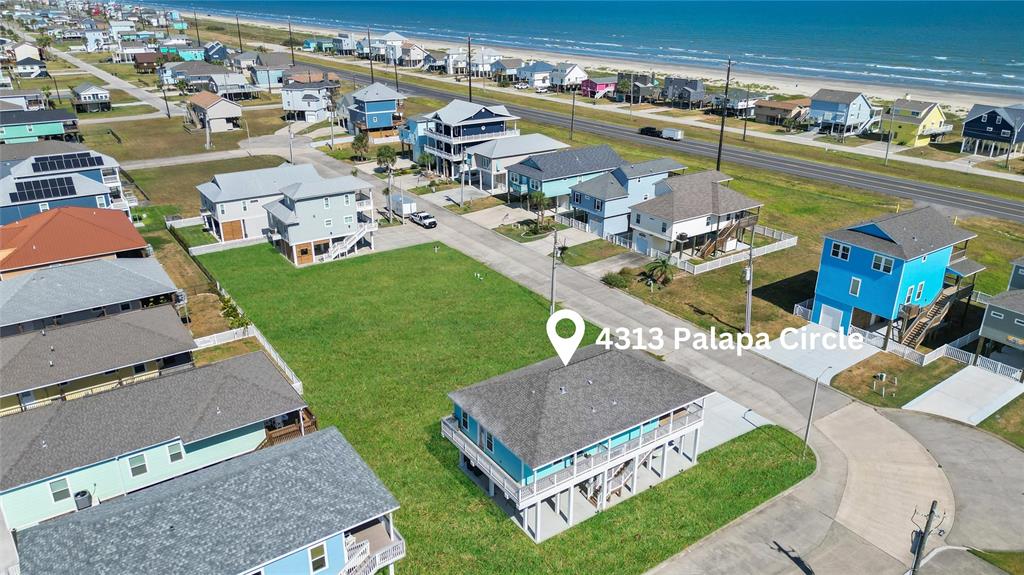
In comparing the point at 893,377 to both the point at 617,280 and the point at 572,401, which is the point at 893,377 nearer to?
the point at 617,280

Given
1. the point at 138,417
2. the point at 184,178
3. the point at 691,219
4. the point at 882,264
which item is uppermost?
the point at 882,264

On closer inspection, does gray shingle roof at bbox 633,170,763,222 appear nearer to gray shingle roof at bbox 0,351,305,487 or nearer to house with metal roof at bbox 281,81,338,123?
gray shingle roof at bbox 0,351,305,487

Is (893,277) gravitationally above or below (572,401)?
above

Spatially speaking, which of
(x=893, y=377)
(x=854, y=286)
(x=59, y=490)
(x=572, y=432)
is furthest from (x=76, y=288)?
(x=893, y=377)

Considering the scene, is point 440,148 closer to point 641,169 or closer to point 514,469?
point 641,169

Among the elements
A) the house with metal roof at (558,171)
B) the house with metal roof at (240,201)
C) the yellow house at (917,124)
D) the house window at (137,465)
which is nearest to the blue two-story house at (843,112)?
the yellow house at (917,124)

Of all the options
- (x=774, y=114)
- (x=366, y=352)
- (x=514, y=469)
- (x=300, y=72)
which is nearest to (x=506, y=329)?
(x=366, y=352)

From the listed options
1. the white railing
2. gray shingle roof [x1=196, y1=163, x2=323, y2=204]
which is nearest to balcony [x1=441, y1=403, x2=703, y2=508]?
the white railing
